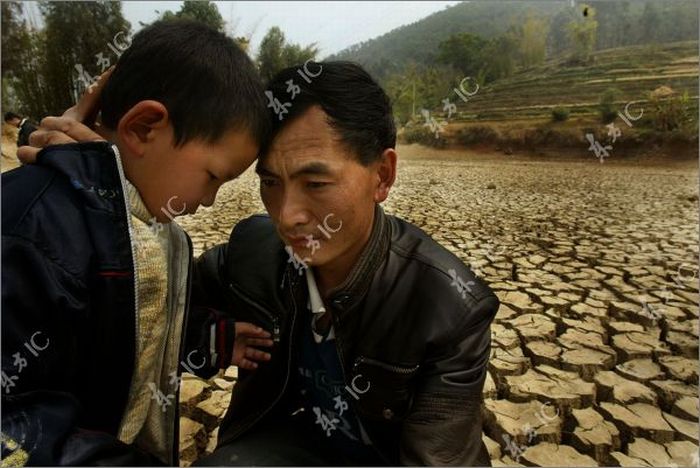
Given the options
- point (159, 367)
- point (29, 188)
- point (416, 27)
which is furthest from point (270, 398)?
point (416, 27)

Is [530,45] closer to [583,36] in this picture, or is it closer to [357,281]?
[583,36]

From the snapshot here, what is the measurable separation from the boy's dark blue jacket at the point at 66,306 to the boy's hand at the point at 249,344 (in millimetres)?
323

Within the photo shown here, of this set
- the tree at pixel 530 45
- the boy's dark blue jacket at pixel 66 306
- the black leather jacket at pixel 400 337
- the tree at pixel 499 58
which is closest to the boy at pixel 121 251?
the boy's dark blue jacket at pixel 66 306

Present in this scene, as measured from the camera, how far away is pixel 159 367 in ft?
3.34

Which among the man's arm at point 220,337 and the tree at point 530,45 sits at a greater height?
the tree at point 530,45

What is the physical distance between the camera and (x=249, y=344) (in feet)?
4.04

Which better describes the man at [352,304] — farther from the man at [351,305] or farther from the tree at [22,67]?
the tree at [22,67]

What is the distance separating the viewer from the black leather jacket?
101 centimetres

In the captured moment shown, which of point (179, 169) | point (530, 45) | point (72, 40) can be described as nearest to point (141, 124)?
point (179, 169)

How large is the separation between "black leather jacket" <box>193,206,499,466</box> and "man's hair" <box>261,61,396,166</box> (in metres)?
0.20

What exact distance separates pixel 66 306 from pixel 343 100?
0.69m

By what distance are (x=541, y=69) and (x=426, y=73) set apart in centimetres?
817

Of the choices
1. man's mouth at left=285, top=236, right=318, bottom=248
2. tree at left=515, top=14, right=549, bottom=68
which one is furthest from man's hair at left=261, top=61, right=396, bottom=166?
tree at left=515, top=14, right=549, bottom=68

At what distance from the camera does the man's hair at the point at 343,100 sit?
1.05m
